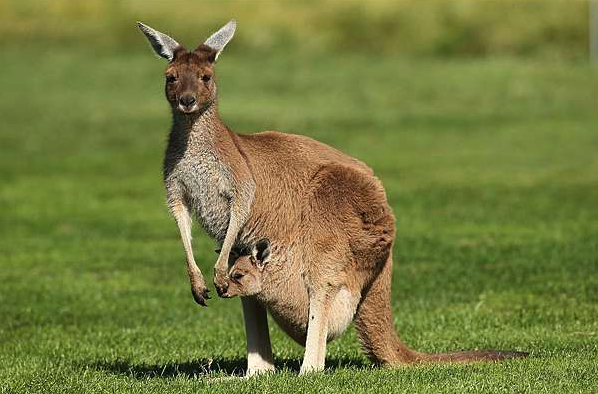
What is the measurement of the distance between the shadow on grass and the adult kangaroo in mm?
558

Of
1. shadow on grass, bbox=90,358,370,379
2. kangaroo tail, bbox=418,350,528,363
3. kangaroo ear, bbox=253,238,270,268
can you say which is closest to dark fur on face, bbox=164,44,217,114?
kangaroo ear, bbox=253,238,270,268

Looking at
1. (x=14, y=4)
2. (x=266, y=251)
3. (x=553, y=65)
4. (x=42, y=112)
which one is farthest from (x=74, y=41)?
(x=266, y=251)

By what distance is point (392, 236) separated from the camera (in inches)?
301

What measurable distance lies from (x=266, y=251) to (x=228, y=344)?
2.40m

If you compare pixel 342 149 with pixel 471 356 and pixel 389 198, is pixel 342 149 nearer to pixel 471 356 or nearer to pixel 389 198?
pixel 389 198

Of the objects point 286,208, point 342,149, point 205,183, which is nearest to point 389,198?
point 342,149

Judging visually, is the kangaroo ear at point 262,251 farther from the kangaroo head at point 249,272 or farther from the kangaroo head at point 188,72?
the kangaroo head at point 188,72

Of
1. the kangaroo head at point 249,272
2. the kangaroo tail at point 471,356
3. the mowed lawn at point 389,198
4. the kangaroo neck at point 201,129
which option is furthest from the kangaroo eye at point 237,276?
the kangaroo tail at point 471,356

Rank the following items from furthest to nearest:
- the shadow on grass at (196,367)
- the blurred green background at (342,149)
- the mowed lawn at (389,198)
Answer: the blurred green background at (342,149) → the mowed lawn at (389,198) → the shadow on grass at (196,367)

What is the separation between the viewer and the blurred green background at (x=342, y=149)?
30.1ft

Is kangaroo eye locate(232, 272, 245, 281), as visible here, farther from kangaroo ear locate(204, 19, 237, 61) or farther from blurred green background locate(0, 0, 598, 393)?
kangaroo ear locate(204, 19, 237, 61)

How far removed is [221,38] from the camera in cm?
757

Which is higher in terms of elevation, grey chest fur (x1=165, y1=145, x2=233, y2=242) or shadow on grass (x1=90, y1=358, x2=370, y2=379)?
grey chest fur (x1=165, y1=145, x2=233, y2=242)

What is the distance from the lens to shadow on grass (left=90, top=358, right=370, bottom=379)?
27.0 feet
